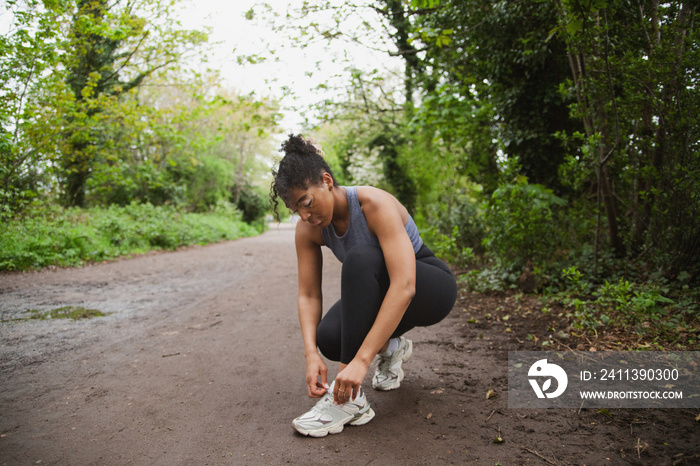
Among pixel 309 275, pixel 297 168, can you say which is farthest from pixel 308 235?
pixel 297 168

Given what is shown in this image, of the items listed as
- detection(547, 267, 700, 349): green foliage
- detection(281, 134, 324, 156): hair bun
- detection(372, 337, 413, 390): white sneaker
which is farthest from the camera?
detection(547, 267, 700, 349): green foliage

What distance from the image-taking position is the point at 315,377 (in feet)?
6.17

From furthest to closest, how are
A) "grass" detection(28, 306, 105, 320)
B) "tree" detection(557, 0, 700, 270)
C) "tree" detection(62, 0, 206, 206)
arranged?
"tree" detection(62, 0, 206, 206)
"grass" detection(28, 306, 105, 320)
"tree" detection(557, 0, 700, 270)

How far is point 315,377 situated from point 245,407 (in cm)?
57

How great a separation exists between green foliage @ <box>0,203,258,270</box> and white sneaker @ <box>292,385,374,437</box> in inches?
257

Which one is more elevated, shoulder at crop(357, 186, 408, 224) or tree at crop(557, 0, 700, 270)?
tree at crop(557, 0, 700, 270)

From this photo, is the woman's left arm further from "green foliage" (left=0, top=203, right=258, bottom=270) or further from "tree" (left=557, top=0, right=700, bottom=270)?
"green foliage" (left=0, top=203, right=258, bottom=270)

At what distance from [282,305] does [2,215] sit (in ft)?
16.6

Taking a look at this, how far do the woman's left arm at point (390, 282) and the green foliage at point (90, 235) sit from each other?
266 inches

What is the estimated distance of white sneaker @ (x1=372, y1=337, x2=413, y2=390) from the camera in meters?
2.37

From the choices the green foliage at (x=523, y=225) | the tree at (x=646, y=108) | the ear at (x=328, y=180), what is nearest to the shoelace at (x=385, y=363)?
the ear at (x=328, y=180)

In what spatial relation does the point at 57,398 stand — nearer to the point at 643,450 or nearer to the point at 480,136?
the point at 643,450

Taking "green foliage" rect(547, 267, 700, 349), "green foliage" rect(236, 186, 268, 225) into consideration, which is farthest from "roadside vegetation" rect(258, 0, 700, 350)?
"green foliage" rect(236, 186, 268, 225)

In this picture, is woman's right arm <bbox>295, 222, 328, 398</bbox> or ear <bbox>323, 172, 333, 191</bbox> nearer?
ear <bbox>323, 172, 333, 191</bbox>
